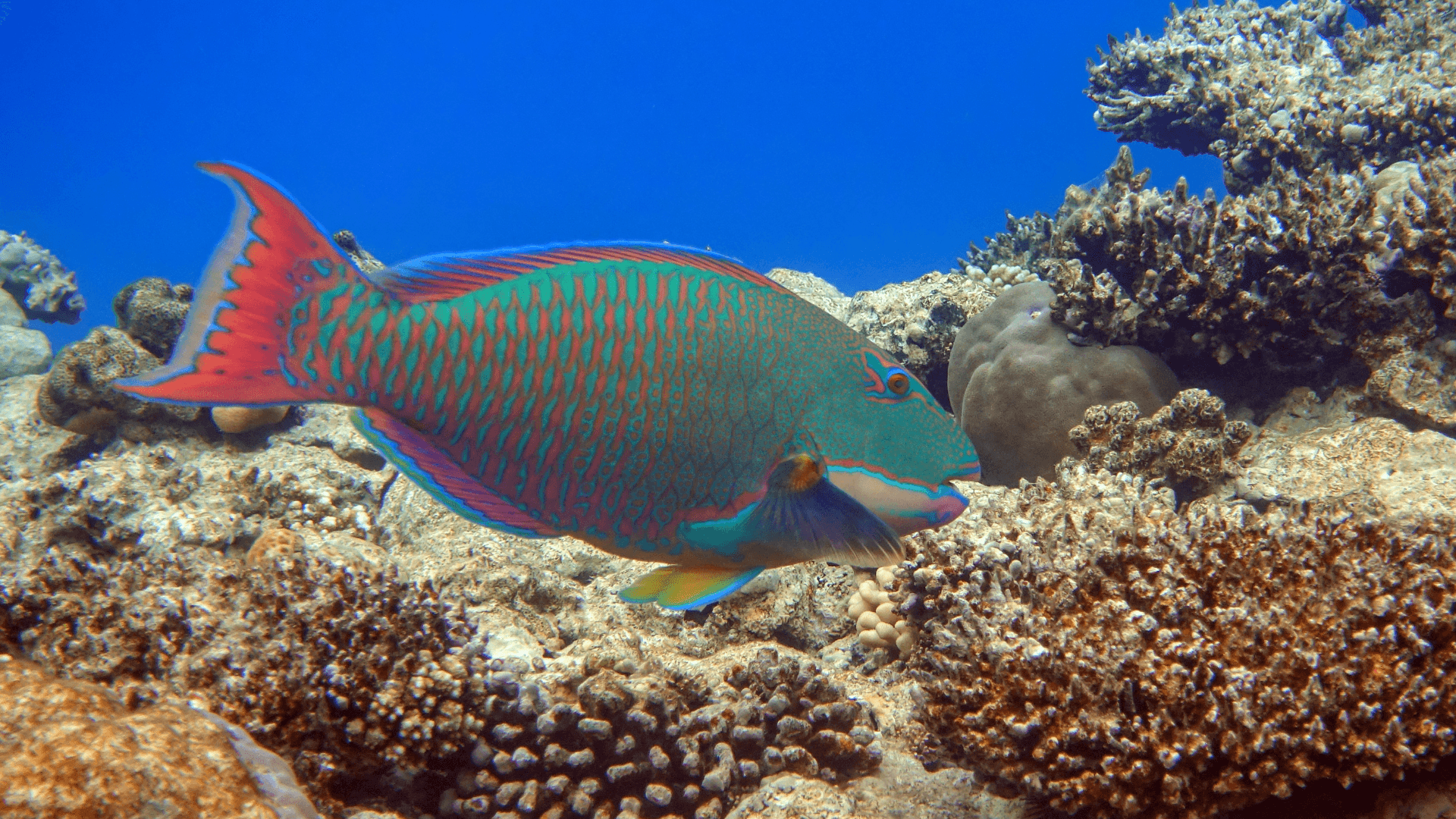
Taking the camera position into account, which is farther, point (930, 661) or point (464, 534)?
point (464, 534)

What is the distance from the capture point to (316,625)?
2777 mm

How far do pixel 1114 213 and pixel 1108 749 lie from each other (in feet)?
15.5

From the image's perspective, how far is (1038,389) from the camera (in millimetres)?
5379

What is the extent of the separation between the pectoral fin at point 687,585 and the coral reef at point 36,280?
19215 millimetres

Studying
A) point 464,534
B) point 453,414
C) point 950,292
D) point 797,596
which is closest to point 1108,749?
point 453,414

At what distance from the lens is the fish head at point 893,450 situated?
164cm

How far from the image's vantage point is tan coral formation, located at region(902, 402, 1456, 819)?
1993 mm

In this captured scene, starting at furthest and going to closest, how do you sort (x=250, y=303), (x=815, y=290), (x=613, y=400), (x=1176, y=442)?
(x=815, y=290) → (x=1176, y=442) → (x=613, y=400) → (x=250, y=303)

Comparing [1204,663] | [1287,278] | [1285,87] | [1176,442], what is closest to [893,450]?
[1204,663]

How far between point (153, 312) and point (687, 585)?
28.6 feet

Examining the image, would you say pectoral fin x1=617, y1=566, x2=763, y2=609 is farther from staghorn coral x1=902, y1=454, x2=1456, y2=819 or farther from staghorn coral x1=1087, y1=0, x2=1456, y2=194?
staghorn coral x1=1087, y1=0, x2=1456, y2=194

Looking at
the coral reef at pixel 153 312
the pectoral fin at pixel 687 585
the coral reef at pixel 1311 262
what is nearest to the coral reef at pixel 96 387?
the coral reef at pixel 153 312

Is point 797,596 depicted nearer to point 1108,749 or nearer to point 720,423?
point 1108,749

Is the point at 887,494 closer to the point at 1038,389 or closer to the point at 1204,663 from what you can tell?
the point at 1204,663
